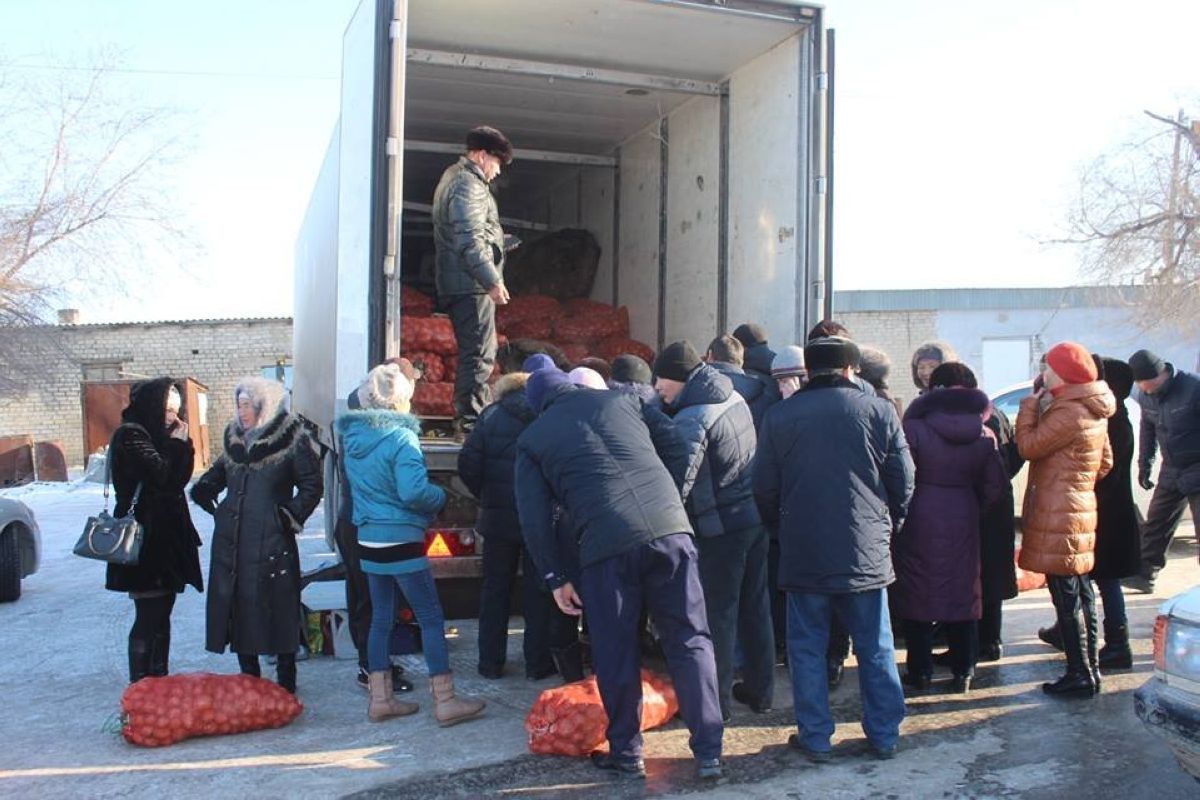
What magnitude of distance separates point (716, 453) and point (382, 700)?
6.37ft

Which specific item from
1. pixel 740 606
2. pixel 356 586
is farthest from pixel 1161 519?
pixel 356 586

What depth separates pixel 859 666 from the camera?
14.5 ft

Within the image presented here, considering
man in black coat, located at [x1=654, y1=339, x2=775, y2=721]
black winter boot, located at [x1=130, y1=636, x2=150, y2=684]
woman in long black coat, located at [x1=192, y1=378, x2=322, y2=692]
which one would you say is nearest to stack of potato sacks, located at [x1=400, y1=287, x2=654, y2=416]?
woman in long black coat, located at [x1=192, y1=378, x2=322, y2=692]

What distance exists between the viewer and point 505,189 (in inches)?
428

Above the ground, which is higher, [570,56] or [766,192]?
[570,56]

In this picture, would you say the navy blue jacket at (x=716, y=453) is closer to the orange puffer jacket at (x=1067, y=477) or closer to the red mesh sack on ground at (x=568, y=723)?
the red mesh sack on ground at (x=568, y=723)

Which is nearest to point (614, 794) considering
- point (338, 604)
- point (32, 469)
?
point (338, 604)

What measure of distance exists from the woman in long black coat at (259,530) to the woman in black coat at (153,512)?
0.22 meters

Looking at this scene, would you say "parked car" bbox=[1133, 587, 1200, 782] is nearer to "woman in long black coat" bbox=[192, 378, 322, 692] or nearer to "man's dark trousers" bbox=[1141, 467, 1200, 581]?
"woman in long black coat" bbox=[192, 378, 322, 692]

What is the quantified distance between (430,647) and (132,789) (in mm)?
1325

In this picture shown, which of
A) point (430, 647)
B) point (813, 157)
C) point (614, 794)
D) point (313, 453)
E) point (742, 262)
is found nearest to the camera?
point (614, 794)

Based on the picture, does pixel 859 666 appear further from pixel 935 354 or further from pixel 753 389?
pixel 935 354

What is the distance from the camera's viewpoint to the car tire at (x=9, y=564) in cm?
831

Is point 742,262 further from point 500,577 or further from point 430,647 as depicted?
point 430,647
